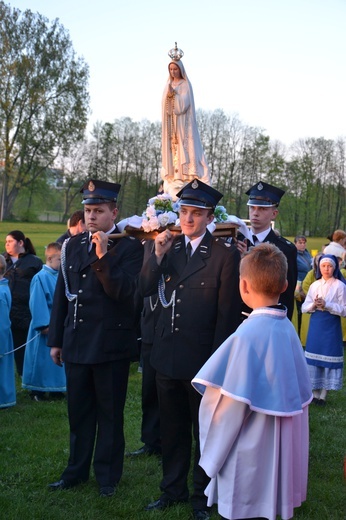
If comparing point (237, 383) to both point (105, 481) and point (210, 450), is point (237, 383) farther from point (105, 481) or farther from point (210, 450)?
point (105, 481)

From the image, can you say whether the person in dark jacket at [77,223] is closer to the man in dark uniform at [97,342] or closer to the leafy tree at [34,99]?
the man in dark uniform at [97,342]

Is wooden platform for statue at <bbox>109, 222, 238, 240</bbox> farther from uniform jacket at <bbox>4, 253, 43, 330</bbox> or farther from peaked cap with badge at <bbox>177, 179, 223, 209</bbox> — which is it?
uniform jacket at <bbox>4, 253, 43, 330</bbox>

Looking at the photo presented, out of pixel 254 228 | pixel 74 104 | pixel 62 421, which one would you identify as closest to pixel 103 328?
pixel 254 228

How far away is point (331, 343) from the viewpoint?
8.67 m

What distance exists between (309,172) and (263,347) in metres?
52.7

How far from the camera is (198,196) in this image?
14.3 ft

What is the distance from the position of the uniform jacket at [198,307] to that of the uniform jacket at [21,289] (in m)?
4.68

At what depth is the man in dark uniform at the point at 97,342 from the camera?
476cm

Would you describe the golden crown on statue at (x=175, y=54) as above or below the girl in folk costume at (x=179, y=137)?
above

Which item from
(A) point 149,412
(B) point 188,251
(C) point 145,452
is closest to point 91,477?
(C) point 145,452

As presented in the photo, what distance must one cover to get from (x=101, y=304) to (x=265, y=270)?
6.08ft

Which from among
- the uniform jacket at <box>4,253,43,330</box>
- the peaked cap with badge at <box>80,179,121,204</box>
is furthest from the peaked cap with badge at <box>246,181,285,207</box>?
the uniform jacket at <box>4,253,43,330</box>

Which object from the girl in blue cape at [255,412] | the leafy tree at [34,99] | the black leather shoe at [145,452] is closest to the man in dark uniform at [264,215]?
the black leather shoe at [145,452]

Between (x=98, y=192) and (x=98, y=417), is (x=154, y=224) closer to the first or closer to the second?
(x=98, y=192)
